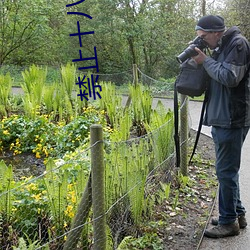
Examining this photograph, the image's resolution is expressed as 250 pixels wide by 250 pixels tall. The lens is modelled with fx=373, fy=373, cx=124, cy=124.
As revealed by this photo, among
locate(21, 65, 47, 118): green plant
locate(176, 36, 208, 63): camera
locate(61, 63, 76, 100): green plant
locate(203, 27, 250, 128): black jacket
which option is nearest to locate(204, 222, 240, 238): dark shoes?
locate(203, 27, 250, 128): black jacket

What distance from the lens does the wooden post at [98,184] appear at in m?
2.22

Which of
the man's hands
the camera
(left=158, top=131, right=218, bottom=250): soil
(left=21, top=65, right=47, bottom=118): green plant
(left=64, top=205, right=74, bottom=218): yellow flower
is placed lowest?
(left=158, top=131, right=218, bottom=250): soil

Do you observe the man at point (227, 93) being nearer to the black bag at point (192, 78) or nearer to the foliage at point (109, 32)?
the black bag at point (192, 78)

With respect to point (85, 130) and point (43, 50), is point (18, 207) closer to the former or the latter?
point (85, 130)

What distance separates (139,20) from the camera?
14.2 meters

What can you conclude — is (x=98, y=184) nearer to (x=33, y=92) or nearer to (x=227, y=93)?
(x=227, y=93)

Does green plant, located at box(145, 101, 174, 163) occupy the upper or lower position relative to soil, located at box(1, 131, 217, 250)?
upper

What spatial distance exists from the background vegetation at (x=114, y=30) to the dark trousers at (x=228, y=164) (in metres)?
11.3

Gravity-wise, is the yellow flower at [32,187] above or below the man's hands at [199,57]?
below

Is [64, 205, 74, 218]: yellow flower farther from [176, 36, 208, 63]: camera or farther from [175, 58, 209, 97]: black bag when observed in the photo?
[176, 36, 208, 63]: camera

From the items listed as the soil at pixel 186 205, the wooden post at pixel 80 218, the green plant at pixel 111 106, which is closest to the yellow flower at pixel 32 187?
the wooden post at pixel 80 218

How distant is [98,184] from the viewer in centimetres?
225

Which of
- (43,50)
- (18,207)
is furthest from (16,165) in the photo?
(43,50)

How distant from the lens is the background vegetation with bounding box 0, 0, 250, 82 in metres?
14.2
